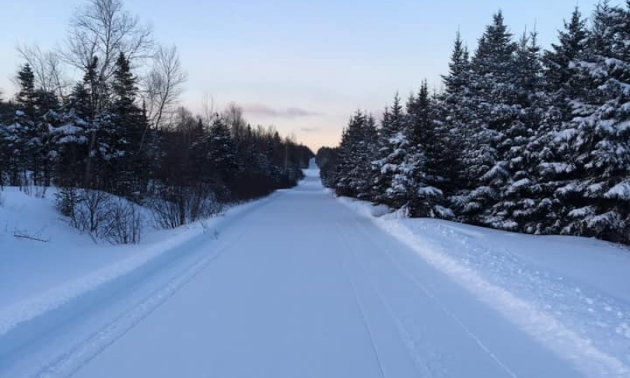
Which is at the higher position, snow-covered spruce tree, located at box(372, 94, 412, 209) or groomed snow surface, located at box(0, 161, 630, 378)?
snow-covered spruce tree, located at box(372, 94, 412, 209)

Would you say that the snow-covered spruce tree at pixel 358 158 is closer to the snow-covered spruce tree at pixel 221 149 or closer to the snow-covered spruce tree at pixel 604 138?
the snow-covered spruce tree at pixel 221 149

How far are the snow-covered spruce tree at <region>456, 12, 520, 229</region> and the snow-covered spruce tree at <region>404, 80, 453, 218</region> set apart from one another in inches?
49.6

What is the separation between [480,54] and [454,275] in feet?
67.8

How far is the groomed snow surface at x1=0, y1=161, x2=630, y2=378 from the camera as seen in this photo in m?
3.81

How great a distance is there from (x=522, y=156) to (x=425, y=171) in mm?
4169

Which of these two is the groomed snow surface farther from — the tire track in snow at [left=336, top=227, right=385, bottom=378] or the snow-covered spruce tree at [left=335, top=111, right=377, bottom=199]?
the snow-covered spruce tree at [left=335, top=111, right=377, bottom=199]

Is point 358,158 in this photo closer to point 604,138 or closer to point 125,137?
point 125,137

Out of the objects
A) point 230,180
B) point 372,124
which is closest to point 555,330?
point 230,180

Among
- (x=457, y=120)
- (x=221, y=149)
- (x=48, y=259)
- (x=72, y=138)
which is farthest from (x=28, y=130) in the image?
(x=457, y=120)

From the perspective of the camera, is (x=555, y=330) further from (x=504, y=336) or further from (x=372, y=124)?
(x=372, y=124)

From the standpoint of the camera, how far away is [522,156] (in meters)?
15.5

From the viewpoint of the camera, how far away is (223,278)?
7.21 metres

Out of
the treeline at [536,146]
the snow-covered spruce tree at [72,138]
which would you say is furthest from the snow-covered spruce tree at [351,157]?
the snow-covered spruce tree at [72,138]

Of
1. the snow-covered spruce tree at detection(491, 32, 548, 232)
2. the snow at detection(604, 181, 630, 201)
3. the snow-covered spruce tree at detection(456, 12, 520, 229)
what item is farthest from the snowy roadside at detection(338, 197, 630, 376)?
the snow-covered spruce tree at detection(456, 12, 520, 229)
